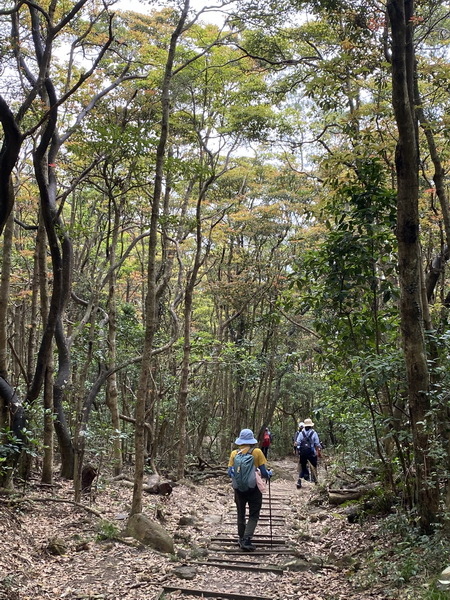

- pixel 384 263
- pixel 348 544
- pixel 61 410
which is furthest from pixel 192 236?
pixel 348 544

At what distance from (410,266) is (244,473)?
11.9 feet

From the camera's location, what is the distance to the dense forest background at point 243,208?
6277 mm

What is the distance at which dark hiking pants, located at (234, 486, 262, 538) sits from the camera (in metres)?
7.05

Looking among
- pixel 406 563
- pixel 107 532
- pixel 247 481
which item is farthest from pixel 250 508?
pixel 406 563

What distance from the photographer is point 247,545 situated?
6965 mm

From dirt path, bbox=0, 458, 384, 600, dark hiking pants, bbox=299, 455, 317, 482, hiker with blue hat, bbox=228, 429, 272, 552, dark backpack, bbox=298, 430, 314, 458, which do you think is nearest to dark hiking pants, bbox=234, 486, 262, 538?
hiker with blue hat, bbox=228, 429, 272, 552

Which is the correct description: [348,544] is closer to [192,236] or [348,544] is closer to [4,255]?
[4,255]

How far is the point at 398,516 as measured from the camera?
594 cm

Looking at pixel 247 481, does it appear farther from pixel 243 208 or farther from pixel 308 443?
pixel 243 208

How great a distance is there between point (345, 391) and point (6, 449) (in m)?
4.69

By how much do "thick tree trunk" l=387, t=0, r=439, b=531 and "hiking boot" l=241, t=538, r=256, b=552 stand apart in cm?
241

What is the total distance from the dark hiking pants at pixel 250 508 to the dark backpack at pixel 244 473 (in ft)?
0.43

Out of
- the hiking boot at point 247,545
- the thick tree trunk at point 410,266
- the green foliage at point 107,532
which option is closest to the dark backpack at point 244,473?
the hiking boot at point 247,545

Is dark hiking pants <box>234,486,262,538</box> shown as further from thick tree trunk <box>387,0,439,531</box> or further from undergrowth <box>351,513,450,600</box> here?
thick tree trunk <box>387,0,439,531</box>
